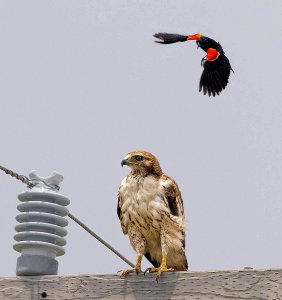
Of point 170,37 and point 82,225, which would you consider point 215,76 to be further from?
point 82,225

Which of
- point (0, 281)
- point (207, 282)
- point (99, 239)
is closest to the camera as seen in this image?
point (207, 282)

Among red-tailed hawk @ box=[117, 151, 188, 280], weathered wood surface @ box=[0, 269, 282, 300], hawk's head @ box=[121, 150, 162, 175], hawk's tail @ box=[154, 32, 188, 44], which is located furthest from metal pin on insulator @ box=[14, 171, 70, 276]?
hawk's tail @ box=[154, 32, 188, 44]

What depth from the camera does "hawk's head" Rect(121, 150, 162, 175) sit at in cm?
591

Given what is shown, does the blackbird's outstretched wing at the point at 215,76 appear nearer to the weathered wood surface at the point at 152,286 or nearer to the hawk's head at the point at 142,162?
the hawk's head at the point at 142,162

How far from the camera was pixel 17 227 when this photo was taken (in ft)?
15.3

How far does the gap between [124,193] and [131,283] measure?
5.63ft

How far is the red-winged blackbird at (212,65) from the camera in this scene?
28.8 ft

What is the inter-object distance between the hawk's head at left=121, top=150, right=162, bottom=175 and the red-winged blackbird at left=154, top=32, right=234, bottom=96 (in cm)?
281

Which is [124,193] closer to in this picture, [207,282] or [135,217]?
[135,217]

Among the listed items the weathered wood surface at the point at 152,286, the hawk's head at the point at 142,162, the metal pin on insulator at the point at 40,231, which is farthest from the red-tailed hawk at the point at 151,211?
the weathered wood surface at the point at 152,286

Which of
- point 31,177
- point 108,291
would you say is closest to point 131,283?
point 108,291

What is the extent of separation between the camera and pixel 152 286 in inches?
163

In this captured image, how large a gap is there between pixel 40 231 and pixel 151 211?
1.22 metres

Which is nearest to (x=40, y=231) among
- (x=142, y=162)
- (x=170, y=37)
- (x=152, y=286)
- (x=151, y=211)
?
(x=152, y=286)
